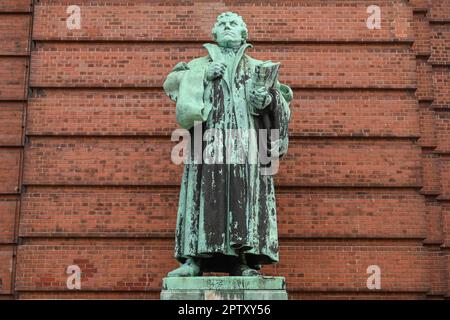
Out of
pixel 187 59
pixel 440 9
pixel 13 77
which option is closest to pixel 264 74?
pixel 187 59

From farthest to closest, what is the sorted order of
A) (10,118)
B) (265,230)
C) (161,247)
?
(10,118) < (161,247) < (265,230)

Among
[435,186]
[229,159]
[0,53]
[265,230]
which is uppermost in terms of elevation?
[0,53]

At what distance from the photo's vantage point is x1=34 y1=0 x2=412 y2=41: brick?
1153cm

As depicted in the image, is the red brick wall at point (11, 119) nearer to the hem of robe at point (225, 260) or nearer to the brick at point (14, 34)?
the brick at point (14, 34)

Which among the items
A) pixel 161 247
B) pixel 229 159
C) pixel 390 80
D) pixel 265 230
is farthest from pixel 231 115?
pixel 390 80

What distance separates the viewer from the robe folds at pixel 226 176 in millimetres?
7242

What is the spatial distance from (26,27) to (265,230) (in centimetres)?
630

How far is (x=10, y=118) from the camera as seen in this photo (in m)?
11.8

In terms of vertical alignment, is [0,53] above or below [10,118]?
above

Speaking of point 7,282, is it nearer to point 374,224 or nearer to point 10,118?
point 10,118

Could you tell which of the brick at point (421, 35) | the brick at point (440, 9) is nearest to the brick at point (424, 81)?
the brick at point (421, 35)

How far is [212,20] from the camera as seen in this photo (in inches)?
456

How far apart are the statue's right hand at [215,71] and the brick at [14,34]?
5166mm

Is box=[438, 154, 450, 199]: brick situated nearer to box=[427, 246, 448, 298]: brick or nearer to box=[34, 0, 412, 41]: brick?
box=[427, 246, 448, 298]: brick
